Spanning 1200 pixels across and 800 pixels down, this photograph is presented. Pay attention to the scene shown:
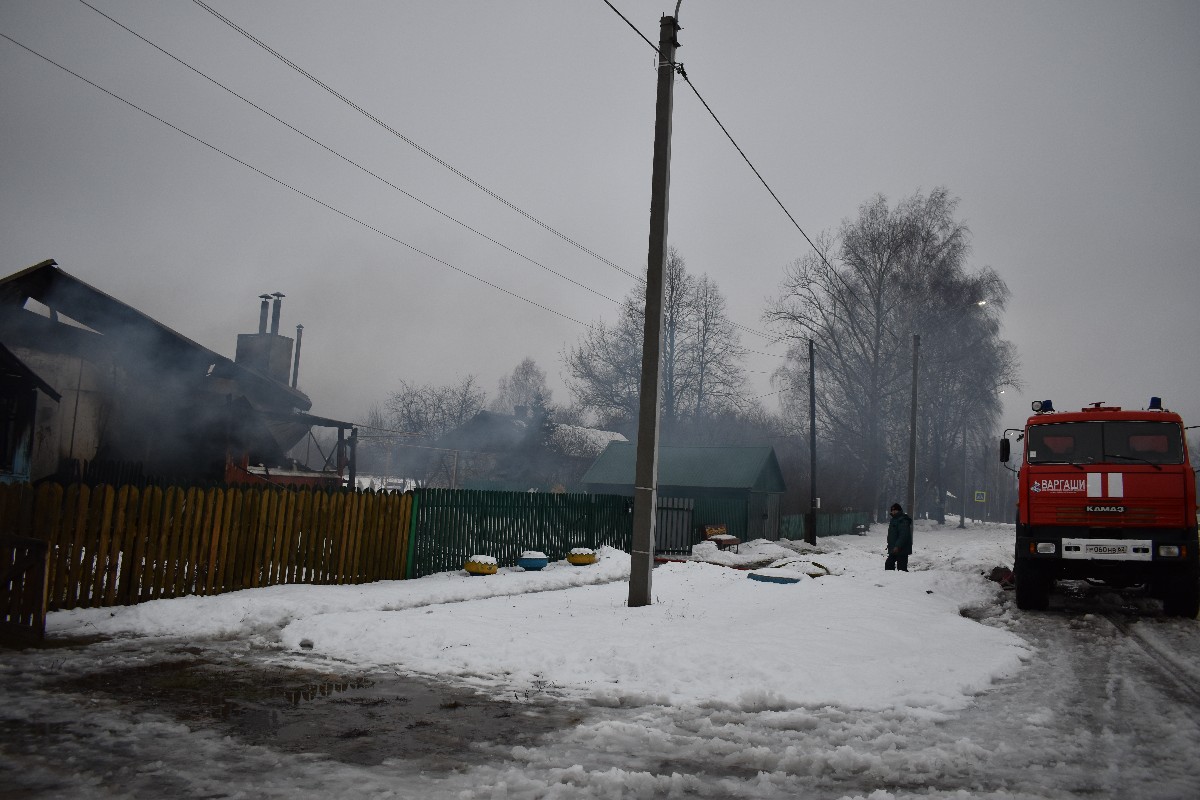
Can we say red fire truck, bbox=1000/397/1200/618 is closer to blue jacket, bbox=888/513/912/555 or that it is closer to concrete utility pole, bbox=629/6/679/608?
blue jacket, bbox=888/513/912/555

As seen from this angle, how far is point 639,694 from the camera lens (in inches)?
237

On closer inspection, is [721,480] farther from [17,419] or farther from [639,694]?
[639,694]

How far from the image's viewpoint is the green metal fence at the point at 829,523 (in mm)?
33531

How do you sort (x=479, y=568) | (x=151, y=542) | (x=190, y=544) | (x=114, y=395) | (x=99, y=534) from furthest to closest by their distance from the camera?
(x=114, y=395), (x=479, y=568), (x=190, y=544), (x=151, y=542), (x=99, y=534)

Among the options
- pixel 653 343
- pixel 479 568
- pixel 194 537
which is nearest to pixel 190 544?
pixel 194 537

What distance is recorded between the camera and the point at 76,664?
6.38m

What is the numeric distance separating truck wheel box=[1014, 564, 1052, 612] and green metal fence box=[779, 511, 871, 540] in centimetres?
2133

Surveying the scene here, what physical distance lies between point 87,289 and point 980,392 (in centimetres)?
3922

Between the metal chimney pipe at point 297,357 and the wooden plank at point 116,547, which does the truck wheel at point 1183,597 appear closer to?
the wooden plank at point 116,547

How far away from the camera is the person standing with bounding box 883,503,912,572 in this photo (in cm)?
1744

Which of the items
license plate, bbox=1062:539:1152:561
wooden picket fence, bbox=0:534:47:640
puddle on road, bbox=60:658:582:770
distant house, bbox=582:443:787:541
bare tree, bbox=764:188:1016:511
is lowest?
puddle on road, bbox=60:658:582:770

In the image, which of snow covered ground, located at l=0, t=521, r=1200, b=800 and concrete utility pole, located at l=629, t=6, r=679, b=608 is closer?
snow covered ground, located at l=0, t=521, r=1200, b=800

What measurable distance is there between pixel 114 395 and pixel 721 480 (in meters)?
21.2

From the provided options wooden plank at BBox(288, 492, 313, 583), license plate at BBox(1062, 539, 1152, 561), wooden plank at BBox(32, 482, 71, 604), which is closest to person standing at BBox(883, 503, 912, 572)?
license plate at BBox(1062, 539, 1152, 561)
